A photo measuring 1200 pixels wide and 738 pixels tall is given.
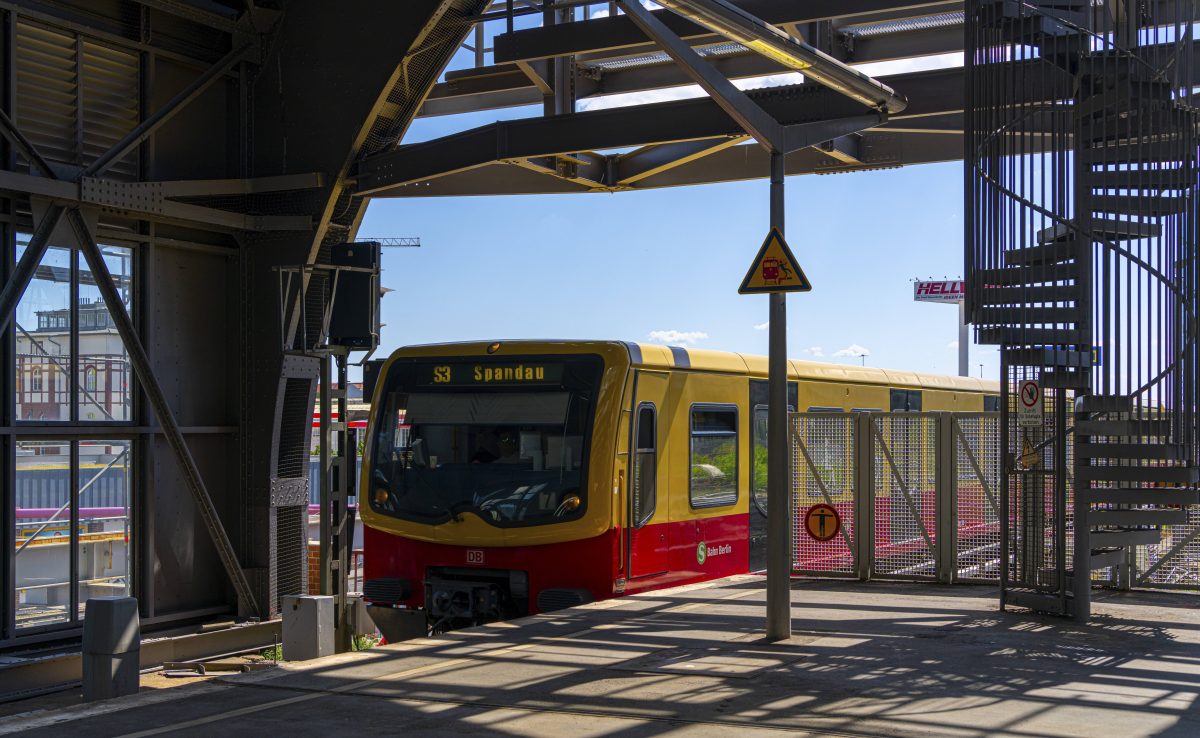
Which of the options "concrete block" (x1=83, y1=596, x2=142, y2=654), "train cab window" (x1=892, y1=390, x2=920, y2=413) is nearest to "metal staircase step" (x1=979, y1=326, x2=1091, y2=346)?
"concrete block" (x1=83, y1=596, x2=142, y2=654)

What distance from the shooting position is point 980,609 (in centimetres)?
1080

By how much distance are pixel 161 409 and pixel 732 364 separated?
21.0ft

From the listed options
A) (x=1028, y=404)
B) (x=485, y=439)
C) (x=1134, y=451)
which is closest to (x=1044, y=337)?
(x=1134, y=451)

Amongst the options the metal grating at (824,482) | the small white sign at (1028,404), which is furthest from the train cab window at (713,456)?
the small white sign at (1028,404)

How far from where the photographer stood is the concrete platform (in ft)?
21.9

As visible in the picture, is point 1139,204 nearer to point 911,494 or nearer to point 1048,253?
point 1048,253

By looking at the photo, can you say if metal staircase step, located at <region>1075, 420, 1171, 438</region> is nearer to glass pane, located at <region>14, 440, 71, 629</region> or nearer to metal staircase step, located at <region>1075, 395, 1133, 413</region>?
metal staircase step, located at <region>1075, 395, 1133, 413</region>

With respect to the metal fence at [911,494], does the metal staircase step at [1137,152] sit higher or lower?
higher

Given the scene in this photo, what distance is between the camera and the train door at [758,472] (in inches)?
562

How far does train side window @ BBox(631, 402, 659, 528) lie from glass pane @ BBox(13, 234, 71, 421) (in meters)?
6.43

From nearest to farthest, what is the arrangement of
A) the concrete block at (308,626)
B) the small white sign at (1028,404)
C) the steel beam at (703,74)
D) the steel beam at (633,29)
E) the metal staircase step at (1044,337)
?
the steel beam at (703,74) < the concrete block at (308,626) < the metal staircase step at (1044,337) < the small white sign at (1028,404) < the steel beam at (633,29)

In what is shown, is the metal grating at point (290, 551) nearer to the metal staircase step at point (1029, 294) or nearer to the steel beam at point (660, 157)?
the steel beam at point (660, 157)

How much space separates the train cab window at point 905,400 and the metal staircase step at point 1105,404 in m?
7.22

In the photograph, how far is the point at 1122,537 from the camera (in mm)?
10469
